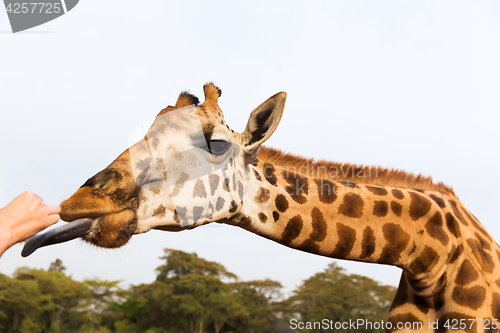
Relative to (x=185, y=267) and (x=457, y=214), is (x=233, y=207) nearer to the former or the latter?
(x=457, y=214)

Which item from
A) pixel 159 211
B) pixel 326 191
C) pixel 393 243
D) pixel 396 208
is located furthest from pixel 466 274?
pixel 159 211

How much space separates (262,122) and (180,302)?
52.1 meters

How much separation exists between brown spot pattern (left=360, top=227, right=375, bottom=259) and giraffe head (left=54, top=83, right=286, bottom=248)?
1402mm

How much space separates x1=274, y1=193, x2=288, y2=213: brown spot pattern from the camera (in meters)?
3.66

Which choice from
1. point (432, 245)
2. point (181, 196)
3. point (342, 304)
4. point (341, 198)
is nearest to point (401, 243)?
point (432, 245)

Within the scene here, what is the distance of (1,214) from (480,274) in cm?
459

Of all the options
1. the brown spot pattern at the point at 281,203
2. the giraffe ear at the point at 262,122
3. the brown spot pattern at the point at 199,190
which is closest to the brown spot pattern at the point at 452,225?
the brown spot pattern at the point at 281,203

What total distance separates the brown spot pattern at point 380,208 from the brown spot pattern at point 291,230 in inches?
36.2

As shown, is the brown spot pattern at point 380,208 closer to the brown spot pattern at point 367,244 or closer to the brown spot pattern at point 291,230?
the brown spot pattern at point 367,244

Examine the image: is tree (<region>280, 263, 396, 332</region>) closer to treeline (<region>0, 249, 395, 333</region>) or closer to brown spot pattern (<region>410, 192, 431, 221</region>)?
treeline (<region>0, 249, 395, 333</region>)

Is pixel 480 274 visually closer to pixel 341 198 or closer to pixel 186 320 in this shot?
pixel 341 198

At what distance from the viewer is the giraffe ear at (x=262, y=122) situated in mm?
3477

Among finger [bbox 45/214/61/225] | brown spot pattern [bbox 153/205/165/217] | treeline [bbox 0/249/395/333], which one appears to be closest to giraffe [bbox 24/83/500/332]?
brown spot pattern [bbox 153/205/165/217]

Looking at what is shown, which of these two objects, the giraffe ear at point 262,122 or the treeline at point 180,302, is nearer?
the giraffe ear at point 262,122
